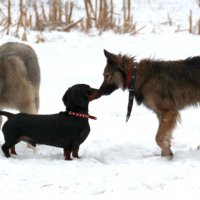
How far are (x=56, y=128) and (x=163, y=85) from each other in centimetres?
140

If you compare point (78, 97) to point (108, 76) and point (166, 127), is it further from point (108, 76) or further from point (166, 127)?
point (166, 127)

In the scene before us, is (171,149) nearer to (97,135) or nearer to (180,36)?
(97,135)

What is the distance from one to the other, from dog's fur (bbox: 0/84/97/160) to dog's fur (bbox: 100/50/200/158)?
50 centimetres

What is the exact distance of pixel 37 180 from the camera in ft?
14.2

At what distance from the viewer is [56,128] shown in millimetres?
A: 5293

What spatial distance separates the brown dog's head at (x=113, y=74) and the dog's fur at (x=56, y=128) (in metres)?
0.47

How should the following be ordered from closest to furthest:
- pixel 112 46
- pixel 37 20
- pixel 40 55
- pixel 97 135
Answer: pixel 97 135 < pixel 40 55 < pixel 112 46 < pixel 37 20

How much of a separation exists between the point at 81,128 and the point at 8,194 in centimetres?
164

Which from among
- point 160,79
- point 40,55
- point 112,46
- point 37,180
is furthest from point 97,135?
point 112,46

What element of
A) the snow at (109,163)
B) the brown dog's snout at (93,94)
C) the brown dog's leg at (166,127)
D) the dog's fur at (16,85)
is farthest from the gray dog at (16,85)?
the brown dog's leg at (166,127)

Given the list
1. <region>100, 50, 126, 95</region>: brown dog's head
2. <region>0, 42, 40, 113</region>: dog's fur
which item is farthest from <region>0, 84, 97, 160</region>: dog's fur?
<region>0, 42, 40, 113</region>: dog's fur

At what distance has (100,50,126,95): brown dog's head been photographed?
226 inches

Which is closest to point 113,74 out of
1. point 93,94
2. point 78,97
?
point 93,94

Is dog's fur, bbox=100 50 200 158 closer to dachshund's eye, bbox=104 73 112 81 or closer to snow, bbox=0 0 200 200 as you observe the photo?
dachshund's eye, bbox=104 73 112 81
